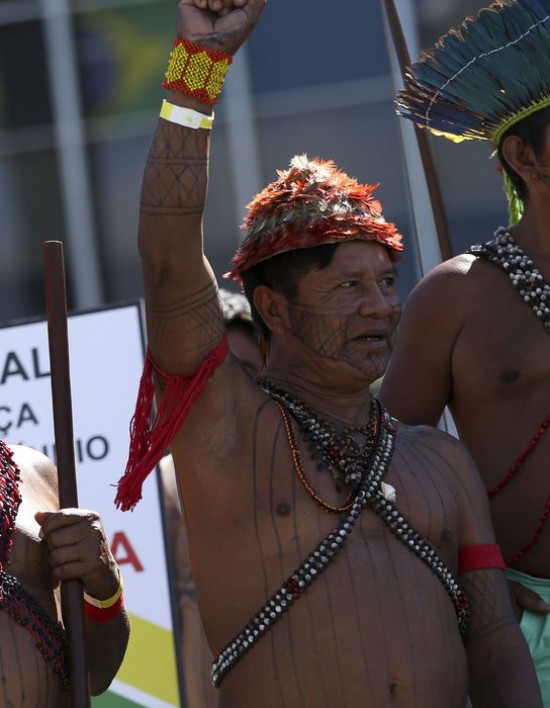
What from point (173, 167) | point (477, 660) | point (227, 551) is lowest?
point (477, 660)

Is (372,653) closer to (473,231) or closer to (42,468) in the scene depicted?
(42,468)

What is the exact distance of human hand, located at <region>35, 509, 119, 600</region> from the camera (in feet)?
13.1

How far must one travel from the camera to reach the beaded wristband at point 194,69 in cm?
371

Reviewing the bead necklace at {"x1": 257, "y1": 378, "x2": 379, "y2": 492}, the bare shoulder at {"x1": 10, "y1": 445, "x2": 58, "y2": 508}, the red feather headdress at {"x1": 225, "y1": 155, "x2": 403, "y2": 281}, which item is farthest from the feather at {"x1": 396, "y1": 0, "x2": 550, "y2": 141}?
the bare shoulder at {"x1": 10, "y1": 445, "x2": 58, "y2": 508}

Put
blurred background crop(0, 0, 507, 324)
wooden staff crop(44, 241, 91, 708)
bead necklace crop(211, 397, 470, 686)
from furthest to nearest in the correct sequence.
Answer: blurred background crop(0, 0, 507, 324) → wooden staff crop(44, 241, 91, 708) → bead necklace crop(211, 397, 470, 686)

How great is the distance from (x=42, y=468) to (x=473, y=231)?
6625 millimetres

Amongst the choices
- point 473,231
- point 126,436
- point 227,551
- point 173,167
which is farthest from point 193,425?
point 473,231

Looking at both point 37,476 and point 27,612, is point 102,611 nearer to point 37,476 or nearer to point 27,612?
point 27,612

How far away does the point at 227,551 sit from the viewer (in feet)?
12.8

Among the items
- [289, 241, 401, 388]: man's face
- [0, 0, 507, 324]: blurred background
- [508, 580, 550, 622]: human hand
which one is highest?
[0, 0, 507, 324]: blurred background

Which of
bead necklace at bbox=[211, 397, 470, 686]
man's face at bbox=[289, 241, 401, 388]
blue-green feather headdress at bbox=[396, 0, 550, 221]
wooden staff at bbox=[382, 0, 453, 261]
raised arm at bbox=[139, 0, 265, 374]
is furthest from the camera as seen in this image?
wooden staff at bbox=[382, 0, 453, 261]

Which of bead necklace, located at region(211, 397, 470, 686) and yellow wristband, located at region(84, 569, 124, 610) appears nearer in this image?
bead necklace, located at region(211, 397, 470, 686)

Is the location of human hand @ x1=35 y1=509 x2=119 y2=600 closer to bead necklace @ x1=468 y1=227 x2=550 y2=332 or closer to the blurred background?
bead necklace @ x1=468 y1=227 x2=550 y2=332

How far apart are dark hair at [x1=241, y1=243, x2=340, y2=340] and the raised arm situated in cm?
42
